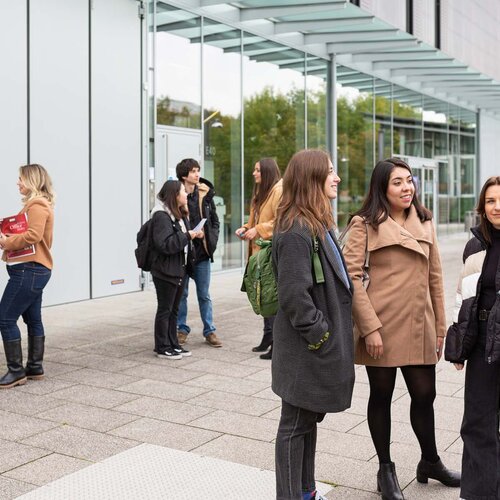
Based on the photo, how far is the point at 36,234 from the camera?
6359mm

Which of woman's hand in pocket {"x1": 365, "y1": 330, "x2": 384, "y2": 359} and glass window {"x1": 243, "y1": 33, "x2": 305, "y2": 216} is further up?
glass window {"x1": 243, "y1": 33, "x2": 305, "y2": 216}

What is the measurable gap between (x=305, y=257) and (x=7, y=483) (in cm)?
216

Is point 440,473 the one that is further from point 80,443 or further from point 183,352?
point 183,352

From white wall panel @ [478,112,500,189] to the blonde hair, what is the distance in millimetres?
24145

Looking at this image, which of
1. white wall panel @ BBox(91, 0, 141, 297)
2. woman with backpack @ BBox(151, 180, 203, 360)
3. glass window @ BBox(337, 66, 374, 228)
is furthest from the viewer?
glass window @ BBox(337, 66, 374, 228)

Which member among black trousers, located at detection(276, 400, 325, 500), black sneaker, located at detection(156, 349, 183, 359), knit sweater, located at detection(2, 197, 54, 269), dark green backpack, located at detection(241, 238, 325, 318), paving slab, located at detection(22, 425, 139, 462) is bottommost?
paving slab, located at detection(22, 425, 139, 462)

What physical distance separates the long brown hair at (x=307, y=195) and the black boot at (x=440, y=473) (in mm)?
1528

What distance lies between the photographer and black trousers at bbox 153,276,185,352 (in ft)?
24.6

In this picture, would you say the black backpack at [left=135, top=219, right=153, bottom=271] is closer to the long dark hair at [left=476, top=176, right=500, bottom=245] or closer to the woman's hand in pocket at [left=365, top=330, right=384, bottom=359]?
the woman's hand in pocket at [left=365, top=330, right=384, bottom=359]

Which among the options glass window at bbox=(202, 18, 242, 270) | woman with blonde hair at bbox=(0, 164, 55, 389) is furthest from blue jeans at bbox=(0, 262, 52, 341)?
glass window at bbox=(202, 18, 242, 270)

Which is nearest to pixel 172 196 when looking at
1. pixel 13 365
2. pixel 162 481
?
pixel 13 365

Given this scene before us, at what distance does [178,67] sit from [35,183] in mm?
7580

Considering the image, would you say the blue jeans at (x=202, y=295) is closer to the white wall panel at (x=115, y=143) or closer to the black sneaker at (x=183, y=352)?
the black sneaker at (x=183, y=352)

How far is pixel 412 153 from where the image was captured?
77.4 feet
